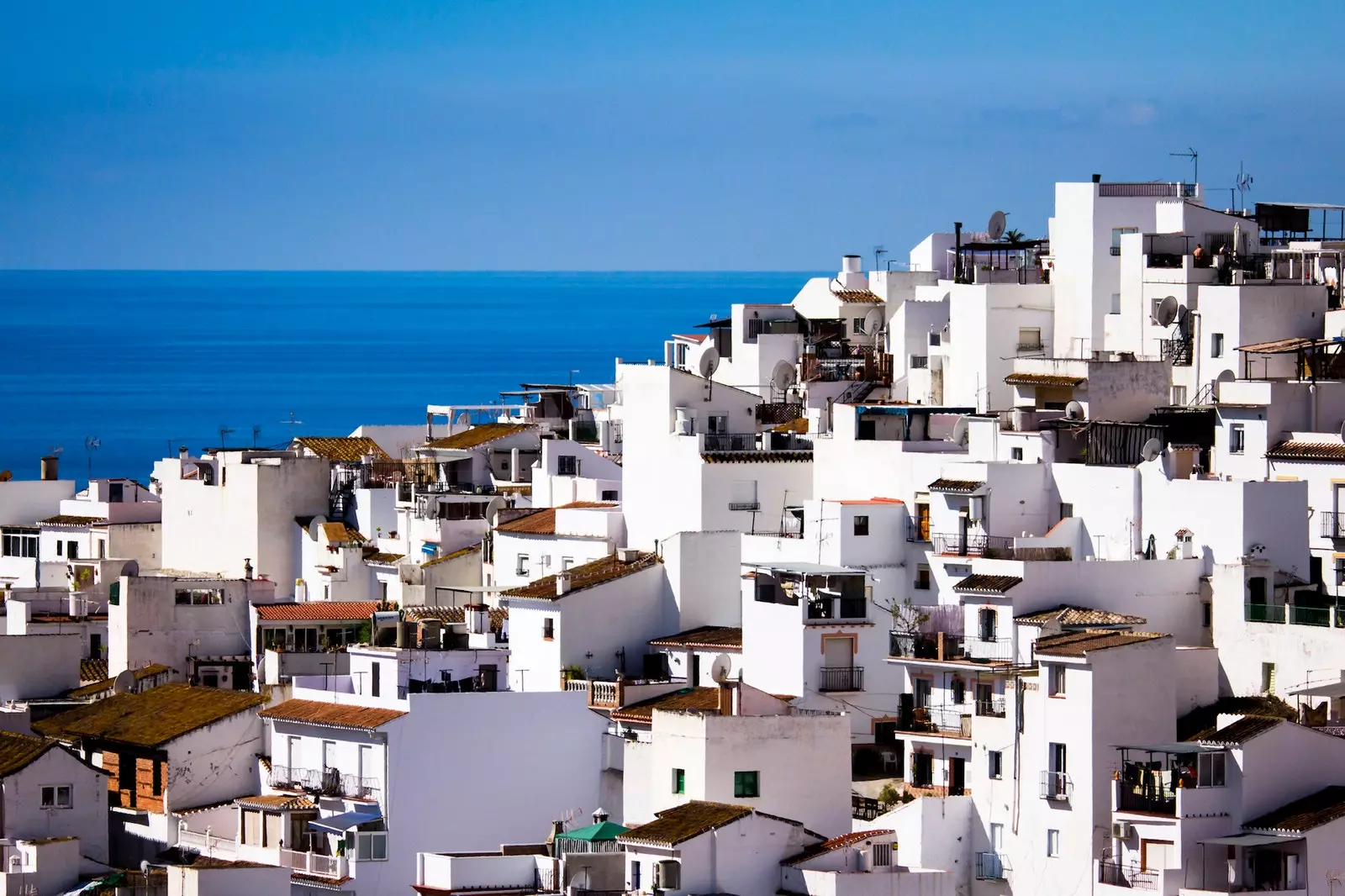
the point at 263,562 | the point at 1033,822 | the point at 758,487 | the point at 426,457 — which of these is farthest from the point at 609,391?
the point at 1033,822

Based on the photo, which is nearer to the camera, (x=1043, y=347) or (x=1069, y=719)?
(x=1069, y=719)

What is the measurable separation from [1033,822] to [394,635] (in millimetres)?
12107

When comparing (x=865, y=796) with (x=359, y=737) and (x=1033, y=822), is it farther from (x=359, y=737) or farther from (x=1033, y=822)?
(x=359, y=737)

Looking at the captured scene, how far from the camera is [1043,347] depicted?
5594 centimetres

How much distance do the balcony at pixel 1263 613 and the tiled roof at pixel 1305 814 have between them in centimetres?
506

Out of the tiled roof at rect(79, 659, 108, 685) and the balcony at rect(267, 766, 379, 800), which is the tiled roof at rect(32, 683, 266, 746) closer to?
the balcony at rect(267, 766, 379, 800)

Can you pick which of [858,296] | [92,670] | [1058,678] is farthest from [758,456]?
[858,296]

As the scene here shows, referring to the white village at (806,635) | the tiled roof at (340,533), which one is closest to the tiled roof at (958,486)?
the white village at (806,635)

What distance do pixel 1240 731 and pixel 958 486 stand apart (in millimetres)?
8938

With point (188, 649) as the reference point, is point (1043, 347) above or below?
above

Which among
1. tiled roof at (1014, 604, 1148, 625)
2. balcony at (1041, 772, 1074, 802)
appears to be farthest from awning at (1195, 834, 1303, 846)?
tiled roof at (1014, 604, 1148, 625)

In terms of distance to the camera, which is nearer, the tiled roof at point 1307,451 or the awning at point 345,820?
the awning at point 345,820

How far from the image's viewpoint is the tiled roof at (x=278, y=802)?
1735 inches

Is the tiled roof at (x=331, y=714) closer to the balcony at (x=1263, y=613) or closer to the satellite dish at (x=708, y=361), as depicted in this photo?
the balcony at (x=1263, y=613)
